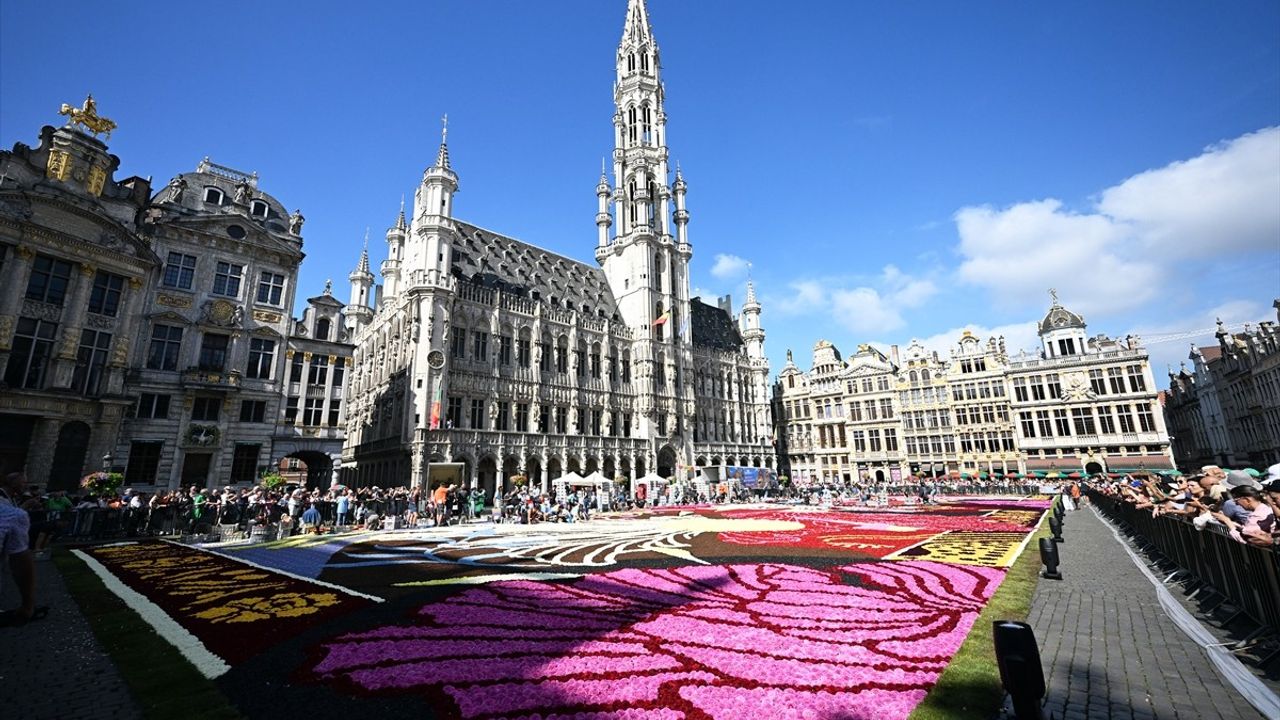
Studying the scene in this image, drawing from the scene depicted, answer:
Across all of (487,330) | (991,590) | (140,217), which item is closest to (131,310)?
(140,217)

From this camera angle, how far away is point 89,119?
86.9ft

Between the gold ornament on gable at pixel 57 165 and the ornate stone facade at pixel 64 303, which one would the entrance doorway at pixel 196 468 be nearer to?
the ornate stone facade at pixel 64 303

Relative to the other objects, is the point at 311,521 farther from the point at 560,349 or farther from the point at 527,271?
the point at 527,271

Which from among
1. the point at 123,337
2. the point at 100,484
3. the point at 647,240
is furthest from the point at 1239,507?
the point at 647,240

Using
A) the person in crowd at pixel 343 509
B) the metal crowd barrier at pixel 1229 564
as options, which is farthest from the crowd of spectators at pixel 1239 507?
the person in crowd at pixel 343 509

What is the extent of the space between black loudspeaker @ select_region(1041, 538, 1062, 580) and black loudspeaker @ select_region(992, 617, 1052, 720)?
7.40 metres

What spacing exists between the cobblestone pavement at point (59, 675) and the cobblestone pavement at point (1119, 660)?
878 centimetres

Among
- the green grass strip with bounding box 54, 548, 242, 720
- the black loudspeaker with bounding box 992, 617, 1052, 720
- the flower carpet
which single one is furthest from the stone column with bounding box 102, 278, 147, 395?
the black loudspeaker with bounding box 992, 617, 1052, 720

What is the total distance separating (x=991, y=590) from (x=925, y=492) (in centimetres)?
2910

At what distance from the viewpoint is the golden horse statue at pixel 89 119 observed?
26.0 m

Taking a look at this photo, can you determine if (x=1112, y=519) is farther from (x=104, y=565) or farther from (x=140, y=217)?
(x=140, y=217)

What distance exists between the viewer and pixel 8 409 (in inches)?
902

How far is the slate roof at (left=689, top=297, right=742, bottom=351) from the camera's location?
2574 inches

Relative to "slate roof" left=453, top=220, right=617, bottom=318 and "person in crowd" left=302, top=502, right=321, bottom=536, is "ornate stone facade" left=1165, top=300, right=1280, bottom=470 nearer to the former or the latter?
"slate roof" left=453, top=220, right=617, bottom=318
